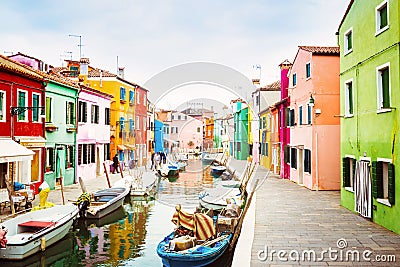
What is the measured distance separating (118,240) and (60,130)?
10.3 meters

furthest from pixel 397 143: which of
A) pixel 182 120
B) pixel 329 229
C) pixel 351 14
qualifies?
pixel 182 120

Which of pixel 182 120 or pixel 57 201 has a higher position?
pixel 182 120

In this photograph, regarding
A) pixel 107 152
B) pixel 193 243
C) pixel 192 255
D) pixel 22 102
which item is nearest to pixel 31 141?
pixel 22 102

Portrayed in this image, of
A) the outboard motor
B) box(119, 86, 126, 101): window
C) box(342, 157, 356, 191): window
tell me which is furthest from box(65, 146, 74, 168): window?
box(342, 157, 356, 191): window

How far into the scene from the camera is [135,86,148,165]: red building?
38291 mm

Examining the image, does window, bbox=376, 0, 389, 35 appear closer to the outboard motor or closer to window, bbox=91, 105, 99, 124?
the outboard motor

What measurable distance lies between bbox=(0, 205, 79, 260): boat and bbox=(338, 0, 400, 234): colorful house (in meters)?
8.68

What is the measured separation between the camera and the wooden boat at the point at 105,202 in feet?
48.7

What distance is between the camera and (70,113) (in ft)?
74.0

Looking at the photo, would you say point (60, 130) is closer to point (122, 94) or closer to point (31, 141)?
point (31, 141)

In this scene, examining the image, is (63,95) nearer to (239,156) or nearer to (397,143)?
(397,143)

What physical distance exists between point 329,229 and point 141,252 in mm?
4954

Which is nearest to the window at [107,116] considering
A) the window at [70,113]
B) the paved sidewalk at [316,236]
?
the window at [70,113]

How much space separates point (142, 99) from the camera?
40719 mm
